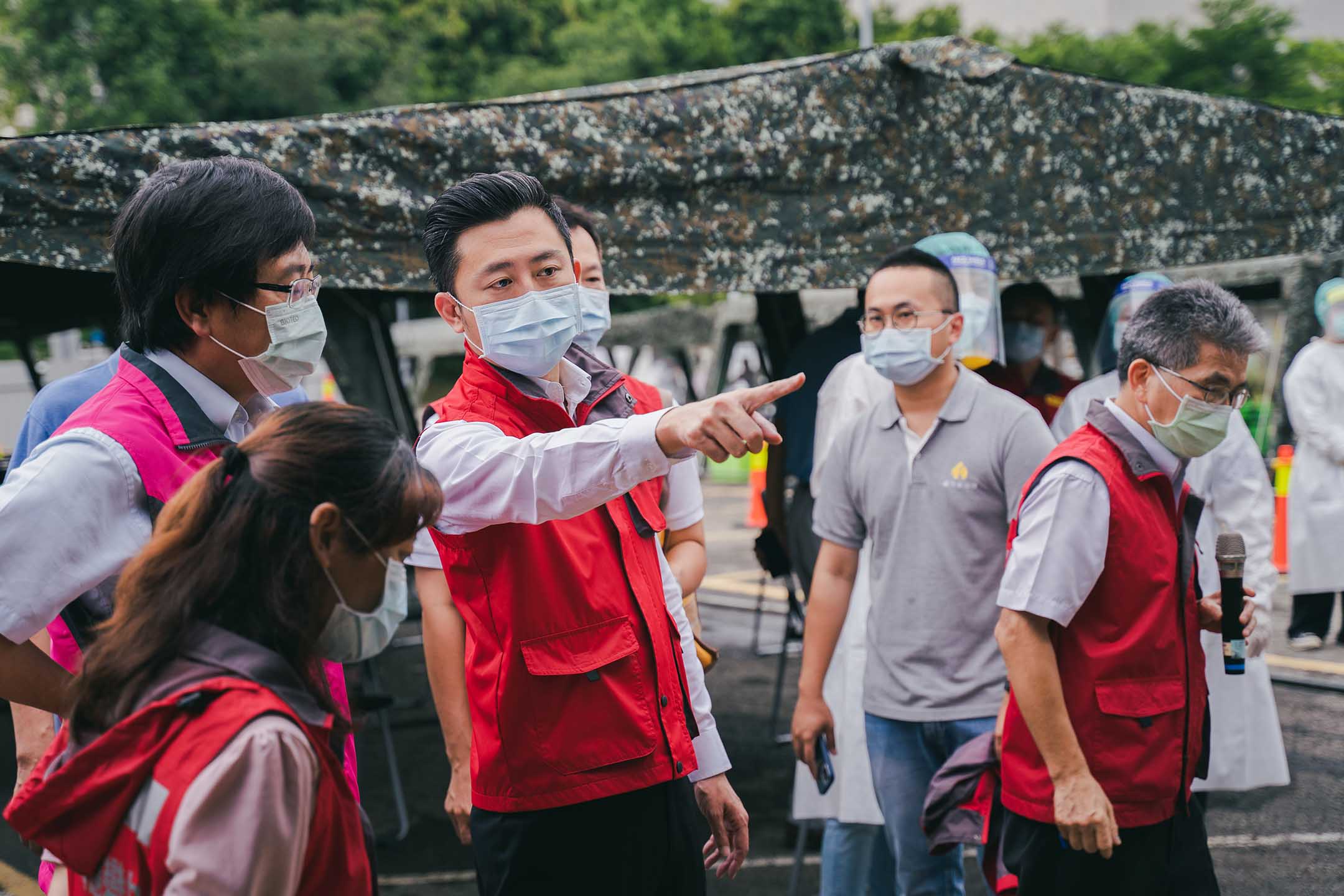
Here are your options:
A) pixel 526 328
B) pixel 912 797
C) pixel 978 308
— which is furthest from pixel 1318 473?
pixel 526 328

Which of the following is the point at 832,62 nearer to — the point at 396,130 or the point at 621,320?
the point at 396,130

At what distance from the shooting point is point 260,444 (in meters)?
1.43

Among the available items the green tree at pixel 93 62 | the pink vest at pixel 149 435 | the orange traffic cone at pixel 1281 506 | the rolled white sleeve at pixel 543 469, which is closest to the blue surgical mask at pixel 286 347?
the pink vest at pixel 149 435

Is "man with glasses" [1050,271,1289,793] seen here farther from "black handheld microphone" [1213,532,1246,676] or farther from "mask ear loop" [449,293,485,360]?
"mask ear loop" [449,293,485,360]

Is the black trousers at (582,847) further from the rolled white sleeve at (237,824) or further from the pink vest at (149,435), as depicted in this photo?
the rolled white sleeve at (237,824)

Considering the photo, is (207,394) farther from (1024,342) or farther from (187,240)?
(1024,342)

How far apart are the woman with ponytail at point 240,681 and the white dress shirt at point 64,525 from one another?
11.1 inches

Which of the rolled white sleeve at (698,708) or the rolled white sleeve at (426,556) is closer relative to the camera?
the rolled white sleeve at (698,708)

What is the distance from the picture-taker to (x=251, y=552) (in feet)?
4.56

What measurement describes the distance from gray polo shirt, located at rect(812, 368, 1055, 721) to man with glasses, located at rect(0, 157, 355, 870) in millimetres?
1684

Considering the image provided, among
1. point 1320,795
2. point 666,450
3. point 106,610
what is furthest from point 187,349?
point 1320,795

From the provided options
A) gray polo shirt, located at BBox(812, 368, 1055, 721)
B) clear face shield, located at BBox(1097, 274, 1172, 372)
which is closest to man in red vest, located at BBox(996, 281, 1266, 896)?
gray polo shirt, located at BBox(812, 368, 1055, 721)

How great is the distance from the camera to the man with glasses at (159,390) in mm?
1706

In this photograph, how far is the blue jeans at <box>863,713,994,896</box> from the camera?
3.15 metres
